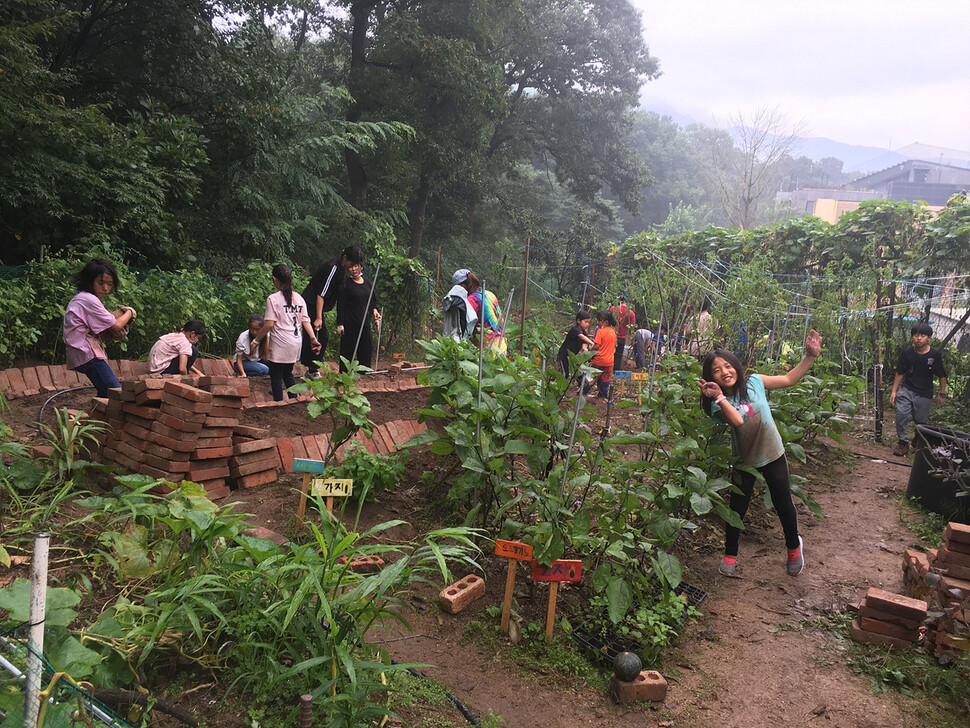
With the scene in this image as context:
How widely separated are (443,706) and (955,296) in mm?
9624

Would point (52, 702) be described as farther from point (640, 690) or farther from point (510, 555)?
point (640, 690)

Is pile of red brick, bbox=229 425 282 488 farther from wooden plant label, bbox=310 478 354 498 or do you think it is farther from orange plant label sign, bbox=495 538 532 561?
orange plant label sign, bbox=495 538 532 561

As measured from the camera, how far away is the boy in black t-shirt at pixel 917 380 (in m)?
Answer: 6.63

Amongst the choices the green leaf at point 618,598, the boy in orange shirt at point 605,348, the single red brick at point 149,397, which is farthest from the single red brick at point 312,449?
the boy in orange shirt at point 605,348

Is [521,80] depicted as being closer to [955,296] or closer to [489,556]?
[955,296]

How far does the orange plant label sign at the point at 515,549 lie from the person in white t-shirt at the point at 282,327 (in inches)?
120

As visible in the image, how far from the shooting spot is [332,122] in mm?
13336

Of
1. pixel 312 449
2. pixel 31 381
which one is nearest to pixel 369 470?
pixel 312 449

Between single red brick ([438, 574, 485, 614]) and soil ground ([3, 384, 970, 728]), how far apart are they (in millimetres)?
41

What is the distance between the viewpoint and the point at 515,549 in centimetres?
288

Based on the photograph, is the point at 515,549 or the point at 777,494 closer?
the point at 515,549

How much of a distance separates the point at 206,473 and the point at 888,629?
3888 mm

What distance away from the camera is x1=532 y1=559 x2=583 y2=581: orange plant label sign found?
286 cm

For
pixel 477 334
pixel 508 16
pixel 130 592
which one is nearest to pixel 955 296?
pixel 477 334
